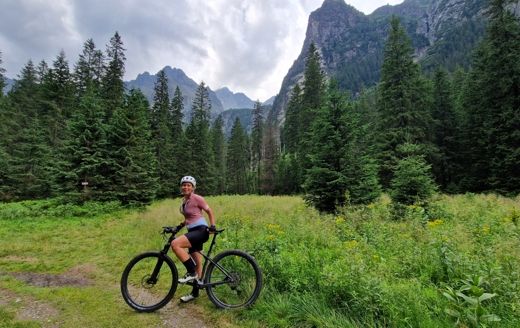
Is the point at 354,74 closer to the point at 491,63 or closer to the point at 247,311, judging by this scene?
the point at 491,63

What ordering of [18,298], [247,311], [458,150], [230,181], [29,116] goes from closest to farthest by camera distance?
[247,311]
[18,298]
[458,150]
[29,116]
[230,181]

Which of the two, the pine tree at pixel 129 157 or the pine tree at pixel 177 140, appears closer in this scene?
the pine tree at pixel 129 157

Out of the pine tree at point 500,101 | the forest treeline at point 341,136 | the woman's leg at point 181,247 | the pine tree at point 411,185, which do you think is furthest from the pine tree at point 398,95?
the woman's leg at point 181,247

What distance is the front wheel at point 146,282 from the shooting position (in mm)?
5613

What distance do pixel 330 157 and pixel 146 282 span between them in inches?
405

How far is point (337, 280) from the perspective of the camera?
4578 millimetres

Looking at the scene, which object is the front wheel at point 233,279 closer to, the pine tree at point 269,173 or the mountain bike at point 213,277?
the mountain bike at point 213,277

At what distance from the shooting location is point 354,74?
565ft

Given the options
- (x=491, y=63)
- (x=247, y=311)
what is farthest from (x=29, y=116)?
(x=491, y=63)

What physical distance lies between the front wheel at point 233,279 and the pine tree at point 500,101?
26176mm

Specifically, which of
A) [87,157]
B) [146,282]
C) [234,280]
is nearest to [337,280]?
[234,280]

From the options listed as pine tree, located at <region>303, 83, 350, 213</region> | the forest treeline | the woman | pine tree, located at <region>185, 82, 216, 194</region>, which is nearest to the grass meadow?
the woman

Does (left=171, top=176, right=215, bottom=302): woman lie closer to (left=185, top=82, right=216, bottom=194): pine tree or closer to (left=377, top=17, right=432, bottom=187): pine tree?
(left=377, top=17, right=432, bottom=187): pine tree

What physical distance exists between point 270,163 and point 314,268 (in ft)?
171
